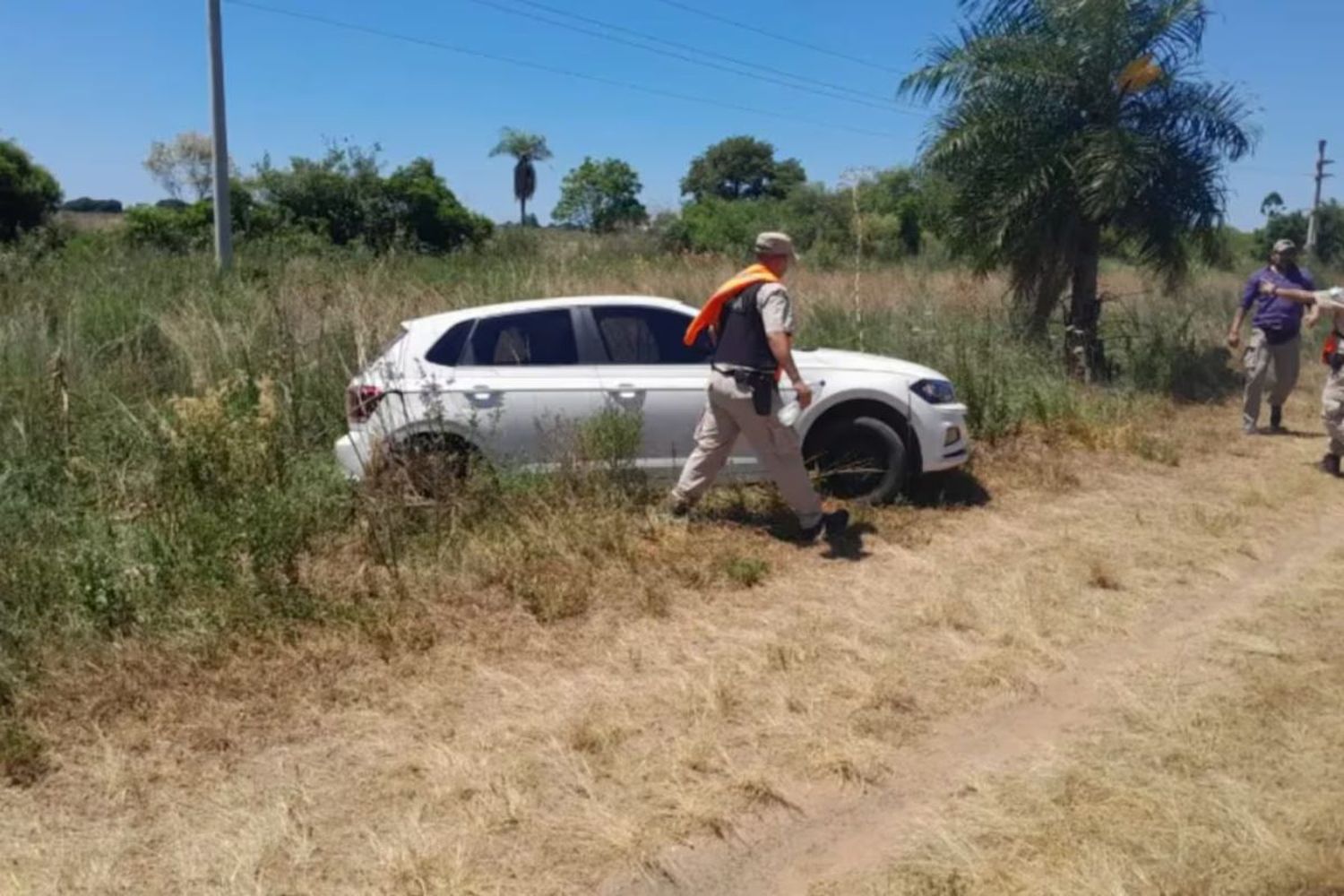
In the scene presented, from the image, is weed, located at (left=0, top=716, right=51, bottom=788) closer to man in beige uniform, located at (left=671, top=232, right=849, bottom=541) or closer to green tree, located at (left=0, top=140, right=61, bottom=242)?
man in beige uniform, located at (left=671, top=232, right=849, bottom=541)

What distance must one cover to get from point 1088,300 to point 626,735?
1007cm

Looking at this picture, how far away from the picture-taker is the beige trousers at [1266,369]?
1036cm

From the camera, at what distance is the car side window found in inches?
292

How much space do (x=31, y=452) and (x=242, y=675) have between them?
2914mm

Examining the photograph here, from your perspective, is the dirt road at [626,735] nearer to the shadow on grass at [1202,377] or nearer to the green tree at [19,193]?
the shadow on grass at [1202,377]

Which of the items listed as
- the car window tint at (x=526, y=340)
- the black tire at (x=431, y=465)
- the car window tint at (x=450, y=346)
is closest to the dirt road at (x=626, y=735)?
the black tire at (x=431, y=465)

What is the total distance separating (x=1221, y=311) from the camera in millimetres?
18312

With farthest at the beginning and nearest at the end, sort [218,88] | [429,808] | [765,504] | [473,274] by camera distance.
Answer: [218,88] < [473,274] < [765,504] < [429,808]

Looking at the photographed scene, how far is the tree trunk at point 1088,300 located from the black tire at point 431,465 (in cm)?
816

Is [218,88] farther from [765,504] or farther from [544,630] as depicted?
[544,630]

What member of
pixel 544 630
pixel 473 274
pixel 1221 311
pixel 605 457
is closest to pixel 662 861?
pixel 544 630

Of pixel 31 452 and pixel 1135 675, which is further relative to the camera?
pixel 31 452

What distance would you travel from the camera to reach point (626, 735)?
4359 millimetres

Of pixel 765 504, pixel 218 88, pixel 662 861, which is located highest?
pixel 218 88
